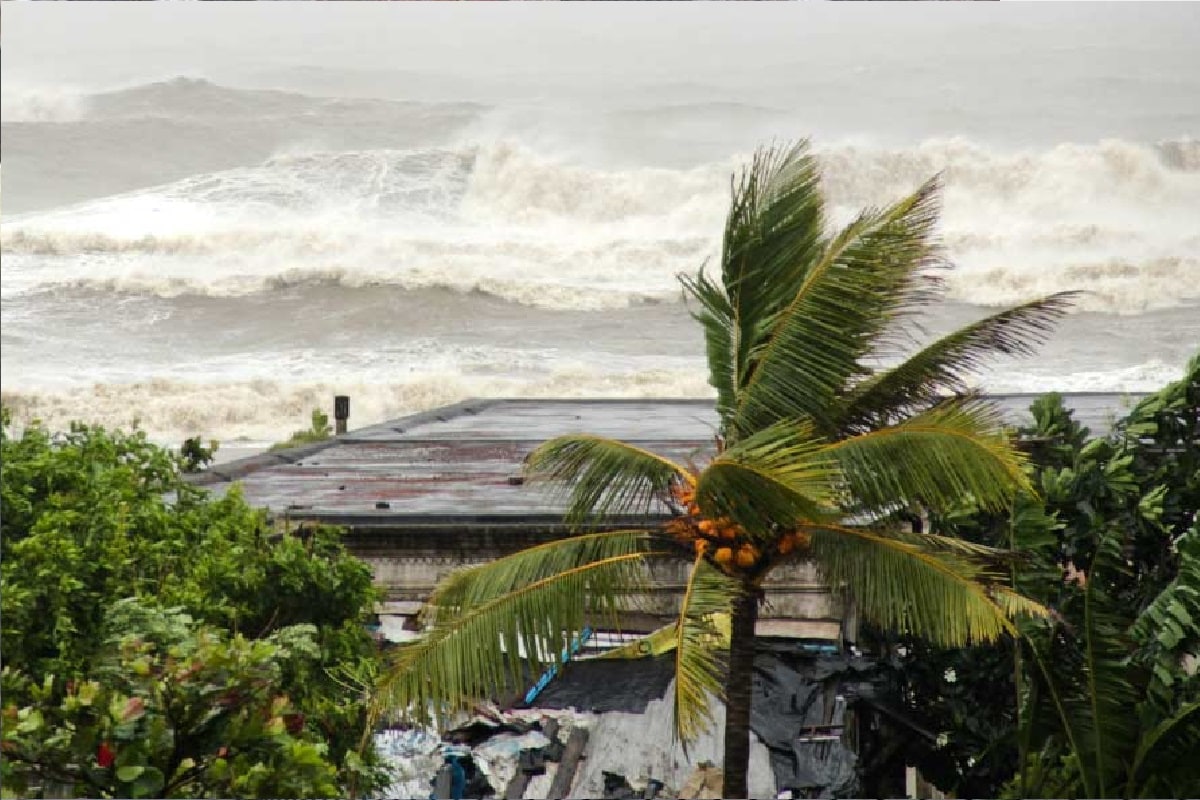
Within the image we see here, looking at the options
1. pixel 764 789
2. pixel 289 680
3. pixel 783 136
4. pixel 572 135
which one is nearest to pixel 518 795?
pixel 764 789

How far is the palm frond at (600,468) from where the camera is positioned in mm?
Answer: 7508

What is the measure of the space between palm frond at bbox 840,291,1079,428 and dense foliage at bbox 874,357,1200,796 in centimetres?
110

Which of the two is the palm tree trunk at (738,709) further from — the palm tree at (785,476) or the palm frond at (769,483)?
the palm frond at (769,483)

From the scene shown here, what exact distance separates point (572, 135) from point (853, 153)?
9920 mm

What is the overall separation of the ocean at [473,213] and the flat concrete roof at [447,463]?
73.2 ft

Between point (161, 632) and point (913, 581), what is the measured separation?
3.53 metres

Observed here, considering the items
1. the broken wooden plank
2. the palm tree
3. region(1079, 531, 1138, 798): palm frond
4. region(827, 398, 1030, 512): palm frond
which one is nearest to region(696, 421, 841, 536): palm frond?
the palm tree

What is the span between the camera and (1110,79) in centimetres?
4606

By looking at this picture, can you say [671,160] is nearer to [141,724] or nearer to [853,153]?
[853,153]

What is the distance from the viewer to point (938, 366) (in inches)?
311

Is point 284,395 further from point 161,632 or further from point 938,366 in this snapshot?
point 161,632

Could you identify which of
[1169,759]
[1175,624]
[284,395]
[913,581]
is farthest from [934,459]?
[284,395]

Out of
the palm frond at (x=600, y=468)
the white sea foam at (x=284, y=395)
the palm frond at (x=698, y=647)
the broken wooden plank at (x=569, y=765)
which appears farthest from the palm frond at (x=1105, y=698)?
the white sea foam at (x=284, y=395)

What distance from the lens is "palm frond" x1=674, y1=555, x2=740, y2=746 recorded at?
639cm
